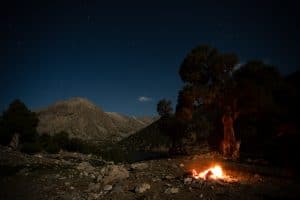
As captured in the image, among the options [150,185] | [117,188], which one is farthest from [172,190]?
[117,188]

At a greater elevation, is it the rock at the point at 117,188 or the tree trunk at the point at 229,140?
the tree trunk at the point at 229,140

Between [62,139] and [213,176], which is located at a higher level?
[62,139]

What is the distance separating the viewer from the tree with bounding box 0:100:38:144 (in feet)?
207

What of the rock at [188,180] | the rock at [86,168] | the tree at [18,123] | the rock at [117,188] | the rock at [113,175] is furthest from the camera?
the tree at [18,123]

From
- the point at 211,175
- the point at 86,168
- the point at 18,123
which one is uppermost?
the point at 18,123

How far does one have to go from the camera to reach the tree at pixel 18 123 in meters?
63.2

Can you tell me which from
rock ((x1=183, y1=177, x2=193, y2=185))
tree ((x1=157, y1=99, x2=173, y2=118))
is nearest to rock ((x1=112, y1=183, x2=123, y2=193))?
rock ((x1=183, y1=177, x2=193, y2=185))

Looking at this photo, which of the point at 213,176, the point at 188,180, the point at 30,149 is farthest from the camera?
the point at 30,149

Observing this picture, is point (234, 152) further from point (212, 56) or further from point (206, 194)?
point (206, 194)

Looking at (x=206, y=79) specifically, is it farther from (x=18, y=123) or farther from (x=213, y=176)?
(x=18, y=123)

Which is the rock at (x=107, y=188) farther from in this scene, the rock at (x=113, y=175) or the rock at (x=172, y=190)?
the rock at (x=172, y=190)

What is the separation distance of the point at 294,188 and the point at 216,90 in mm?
15597

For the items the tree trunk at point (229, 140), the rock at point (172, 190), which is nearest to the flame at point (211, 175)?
the rock at point (172, 190)

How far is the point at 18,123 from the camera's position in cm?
6378
